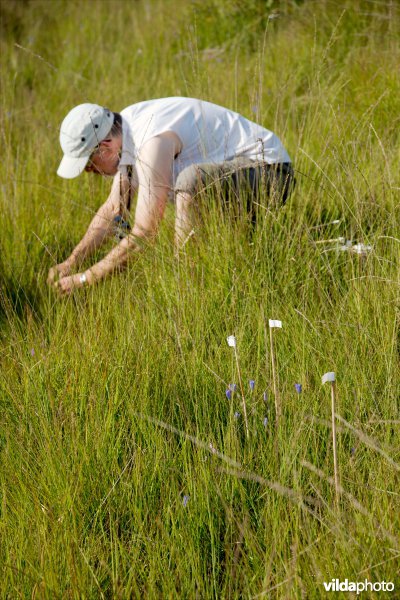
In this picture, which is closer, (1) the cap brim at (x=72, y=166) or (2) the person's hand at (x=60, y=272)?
(2) the person's hand at (x=60, y=272)

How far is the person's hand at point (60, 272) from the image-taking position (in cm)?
309

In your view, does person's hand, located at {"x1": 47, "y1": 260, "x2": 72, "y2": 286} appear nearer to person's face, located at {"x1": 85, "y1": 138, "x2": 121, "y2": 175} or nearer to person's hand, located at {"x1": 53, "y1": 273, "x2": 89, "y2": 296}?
person's hand, located at {"x1": 53, "y1": 273, "x2": 89, "y2": 296}

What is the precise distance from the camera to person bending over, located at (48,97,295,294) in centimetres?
297

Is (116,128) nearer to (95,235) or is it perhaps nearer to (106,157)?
(106,157)

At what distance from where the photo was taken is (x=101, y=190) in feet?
12.9

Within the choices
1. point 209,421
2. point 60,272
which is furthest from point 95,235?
point 209,421

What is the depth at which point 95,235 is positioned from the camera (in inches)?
128

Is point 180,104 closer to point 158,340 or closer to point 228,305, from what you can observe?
point 228,305

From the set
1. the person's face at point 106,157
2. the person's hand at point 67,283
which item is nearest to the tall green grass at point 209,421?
the person's hand at point 67,283

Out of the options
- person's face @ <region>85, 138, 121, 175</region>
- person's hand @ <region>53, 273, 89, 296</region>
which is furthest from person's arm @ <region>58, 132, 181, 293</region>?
person's face @ <region>85, 138, 121, 175</region>

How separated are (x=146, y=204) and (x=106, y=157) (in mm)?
381

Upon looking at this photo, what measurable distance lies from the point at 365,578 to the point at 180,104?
226cm

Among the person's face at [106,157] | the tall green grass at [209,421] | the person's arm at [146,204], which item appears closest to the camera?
the tall green grass at [209,421]

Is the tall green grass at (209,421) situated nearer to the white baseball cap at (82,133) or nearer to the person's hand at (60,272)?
the person's hand at (60,272)
